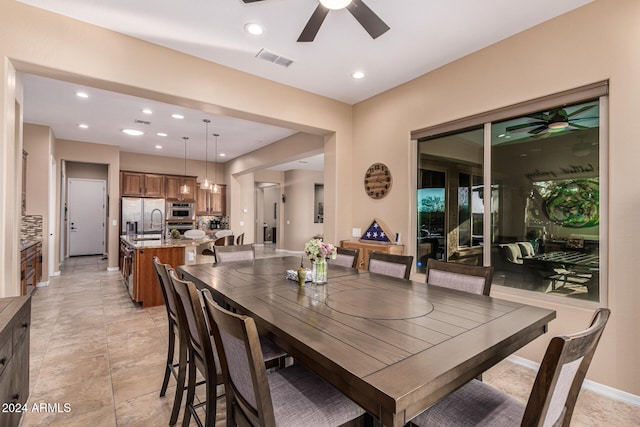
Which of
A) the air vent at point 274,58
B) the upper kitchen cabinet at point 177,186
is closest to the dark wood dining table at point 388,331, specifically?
the air vent at point 274,58

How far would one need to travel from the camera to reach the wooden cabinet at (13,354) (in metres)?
1.52

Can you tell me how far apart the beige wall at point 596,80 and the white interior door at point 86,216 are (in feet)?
32.0

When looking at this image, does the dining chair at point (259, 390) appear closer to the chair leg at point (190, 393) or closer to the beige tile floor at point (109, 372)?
the chair leg at point (190, 393)

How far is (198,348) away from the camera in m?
1.71

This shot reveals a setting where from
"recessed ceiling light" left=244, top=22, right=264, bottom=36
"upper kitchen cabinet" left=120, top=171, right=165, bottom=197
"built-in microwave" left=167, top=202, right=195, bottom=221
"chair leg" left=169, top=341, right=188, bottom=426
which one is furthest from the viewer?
"built-in microwave" left=167, top=202, right=195, bottom=221

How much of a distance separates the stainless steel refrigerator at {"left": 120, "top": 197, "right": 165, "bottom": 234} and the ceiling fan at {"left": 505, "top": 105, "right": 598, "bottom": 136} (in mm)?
7695

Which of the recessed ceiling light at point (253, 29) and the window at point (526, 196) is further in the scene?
the recessed ceiling light at point (253, 29)

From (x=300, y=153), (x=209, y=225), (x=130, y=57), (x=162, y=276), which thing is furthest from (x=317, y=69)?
(x=209, y=225)

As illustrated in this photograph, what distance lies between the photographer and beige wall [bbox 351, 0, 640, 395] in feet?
7.32

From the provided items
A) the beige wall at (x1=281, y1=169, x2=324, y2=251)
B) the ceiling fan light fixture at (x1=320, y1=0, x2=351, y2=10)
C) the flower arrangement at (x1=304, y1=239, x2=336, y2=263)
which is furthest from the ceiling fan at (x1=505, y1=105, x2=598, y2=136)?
the beige wall at (x1=281, y1=169, x2=324, y2=251)

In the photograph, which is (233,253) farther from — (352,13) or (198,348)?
(352,13)

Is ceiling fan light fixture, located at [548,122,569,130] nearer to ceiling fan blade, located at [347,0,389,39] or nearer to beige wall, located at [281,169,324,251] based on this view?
ceiling fan blade, located at [347,0,389,39]

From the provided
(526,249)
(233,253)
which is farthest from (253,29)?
(526,249)

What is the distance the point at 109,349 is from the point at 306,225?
7.37m
